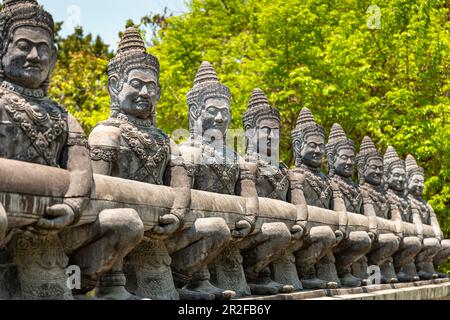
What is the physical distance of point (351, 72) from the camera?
2122cm

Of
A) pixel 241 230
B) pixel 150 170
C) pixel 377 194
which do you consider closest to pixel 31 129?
pixel 150 170

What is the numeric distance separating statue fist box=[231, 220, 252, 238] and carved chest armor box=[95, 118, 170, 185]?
1328mm

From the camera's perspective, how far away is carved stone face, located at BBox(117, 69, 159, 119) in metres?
8.55

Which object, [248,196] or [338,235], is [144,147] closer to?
[248,196]

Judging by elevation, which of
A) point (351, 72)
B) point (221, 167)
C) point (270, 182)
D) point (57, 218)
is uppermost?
point (351, 72)

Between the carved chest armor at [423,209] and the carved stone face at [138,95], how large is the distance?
33.8ft

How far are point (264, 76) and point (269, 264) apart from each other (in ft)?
38.0

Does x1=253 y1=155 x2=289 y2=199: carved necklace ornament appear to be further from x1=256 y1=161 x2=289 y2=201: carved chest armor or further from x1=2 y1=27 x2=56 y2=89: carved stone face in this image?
x1=2 y1=27 x2=56 y2=89: carved stone face

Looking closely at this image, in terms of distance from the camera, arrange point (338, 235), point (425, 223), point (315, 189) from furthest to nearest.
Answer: point (425, 223) → point (315, 189) → point (338, 235)

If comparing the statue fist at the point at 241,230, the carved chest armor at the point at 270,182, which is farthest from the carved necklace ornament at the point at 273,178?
the statue fist at the point at 241,230

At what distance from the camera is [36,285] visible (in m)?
6.75

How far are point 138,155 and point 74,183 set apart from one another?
1.52 metres

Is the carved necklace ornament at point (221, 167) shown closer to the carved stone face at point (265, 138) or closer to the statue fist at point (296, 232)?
the statue fist at point (296, 232)

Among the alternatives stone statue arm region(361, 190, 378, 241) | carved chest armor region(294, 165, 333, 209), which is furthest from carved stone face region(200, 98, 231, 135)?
stone statue arm region(361, 190, 378, 241)
